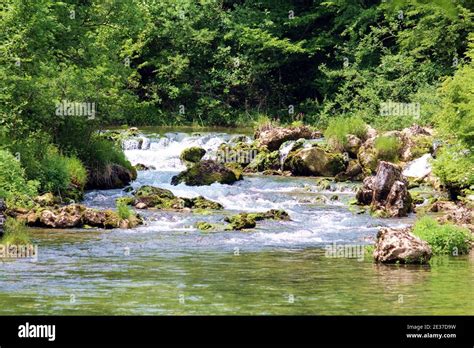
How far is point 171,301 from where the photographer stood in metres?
16.5

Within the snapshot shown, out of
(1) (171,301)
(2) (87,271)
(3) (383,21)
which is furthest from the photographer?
(3) (383,21)

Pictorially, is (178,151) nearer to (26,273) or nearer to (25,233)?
(25,233)

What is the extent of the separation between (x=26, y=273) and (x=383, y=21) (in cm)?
4080

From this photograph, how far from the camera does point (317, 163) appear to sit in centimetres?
3928

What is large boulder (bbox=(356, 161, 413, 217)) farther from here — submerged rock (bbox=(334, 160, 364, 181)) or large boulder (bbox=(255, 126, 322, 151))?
large boulder (bbox=(255, 126, 322, 151))

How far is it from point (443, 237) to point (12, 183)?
11.2m

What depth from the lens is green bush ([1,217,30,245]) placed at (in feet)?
74.8

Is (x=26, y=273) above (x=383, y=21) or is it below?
below

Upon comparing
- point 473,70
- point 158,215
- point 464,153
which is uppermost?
point 473,70

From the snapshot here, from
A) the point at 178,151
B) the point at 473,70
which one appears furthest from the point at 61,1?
the point at 473,70

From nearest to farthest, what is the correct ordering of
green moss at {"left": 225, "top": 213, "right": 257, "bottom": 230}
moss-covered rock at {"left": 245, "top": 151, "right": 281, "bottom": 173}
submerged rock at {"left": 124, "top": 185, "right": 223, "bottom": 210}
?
green moss at {"left": 225, "top": 213, "right": 257, "bottom": 230}
submerged rock at {"left": 124, "top": 185, "right": 223, "bottom": 210}
moss-covered rock at {"left": 245, "top": 151, "right": 281, "bottom": 173}

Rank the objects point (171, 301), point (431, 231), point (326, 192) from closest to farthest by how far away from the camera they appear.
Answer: point (171, 301) → point (431, 231) → point (326, 192)

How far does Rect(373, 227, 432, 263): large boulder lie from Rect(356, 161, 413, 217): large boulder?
803cm

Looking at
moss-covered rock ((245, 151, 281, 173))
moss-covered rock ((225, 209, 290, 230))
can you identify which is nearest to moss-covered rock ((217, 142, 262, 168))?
moss-covered rock ((245, 151, 281, 173))
